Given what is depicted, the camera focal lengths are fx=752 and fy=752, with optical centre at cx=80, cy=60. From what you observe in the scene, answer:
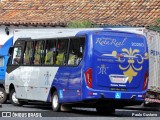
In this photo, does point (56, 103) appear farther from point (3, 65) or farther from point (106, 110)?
point (3, 65)

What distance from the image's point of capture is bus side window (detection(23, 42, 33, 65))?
2667 cm

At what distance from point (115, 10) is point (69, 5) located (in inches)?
143

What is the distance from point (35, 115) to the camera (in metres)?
21.7

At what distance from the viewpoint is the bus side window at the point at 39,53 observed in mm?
25828

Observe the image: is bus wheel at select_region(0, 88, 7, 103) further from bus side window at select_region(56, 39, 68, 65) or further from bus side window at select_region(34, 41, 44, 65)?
Answer: bus side window at select_region(56, 39, 68, 65)

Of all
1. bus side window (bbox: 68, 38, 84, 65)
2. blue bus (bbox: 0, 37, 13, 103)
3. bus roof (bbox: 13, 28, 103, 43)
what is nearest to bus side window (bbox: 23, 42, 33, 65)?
bus roof (bbox: 13, 28, 103, 43)

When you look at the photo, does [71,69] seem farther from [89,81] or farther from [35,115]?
[35,115]

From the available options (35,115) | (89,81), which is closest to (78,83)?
(89,81)

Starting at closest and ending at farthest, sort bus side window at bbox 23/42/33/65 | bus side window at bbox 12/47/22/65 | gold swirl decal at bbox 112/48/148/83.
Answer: gold swirl decal at bbox 112/48/148/83
bus side window at bbox 23/42/33/65
bus side window at bbox 12/47/22/65

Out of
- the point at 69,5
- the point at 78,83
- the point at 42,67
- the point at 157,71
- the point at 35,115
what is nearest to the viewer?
the point at 35,115

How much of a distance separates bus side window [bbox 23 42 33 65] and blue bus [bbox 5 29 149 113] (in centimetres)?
97

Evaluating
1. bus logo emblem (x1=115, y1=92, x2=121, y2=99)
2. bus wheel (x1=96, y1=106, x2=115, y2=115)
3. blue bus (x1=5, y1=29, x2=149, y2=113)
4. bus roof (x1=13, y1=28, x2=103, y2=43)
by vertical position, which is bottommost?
bus wheel (x1=96, y1=106, x2=115, y2=115)

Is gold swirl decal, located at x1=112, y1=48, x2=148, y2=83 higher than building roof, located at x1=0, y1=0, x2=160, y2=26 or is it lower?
lower

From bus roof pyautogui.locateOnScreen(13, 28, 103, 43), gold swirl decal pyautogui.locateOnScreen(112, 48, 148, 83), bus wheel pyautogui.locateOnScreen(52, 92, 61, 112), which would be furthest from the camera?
bus wheel pyautogui.locateOnScreen(52, 92, 61, 112)
